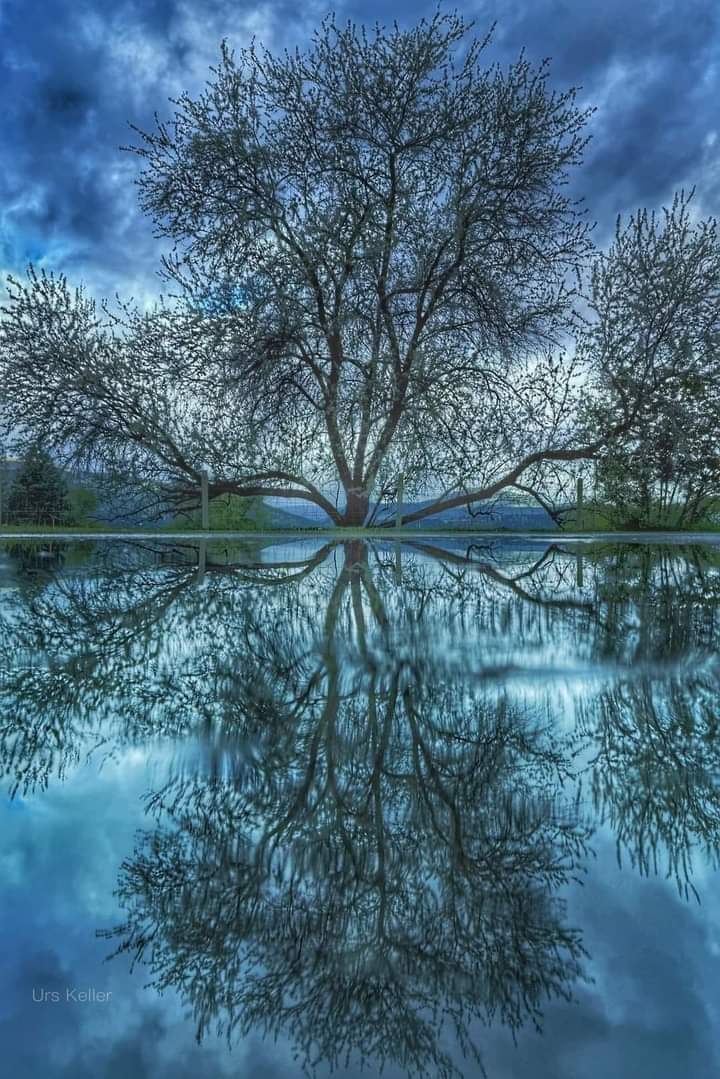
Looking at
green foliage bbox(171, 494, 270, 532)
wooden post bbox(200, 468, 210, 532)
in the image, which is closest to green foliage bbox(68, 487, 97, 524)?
green foliage bbox(171, 494, 270, 532)

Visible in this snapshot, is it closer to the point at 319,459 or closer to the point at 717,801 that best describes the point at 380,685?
the point at 717,801

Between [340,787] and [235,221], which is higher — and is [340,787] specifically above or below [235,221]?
below

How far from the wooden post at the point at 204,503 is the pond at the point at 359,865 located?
8902 millimetres

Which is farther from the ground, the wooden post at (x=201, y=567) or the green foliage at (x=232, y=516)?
the green foliage at (x=232, y=516)

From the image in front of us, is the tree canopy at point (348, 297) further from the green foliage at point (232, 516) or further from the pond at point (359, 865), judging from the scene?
the pond at point (359, 865)

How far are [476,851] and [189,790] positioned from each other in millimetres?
440

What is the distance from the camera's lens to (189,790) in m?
1.06

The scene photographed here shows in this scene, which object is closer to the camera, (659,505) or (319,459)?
(319,459)

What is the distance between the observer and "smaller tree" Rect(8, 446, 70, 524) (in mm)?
10242

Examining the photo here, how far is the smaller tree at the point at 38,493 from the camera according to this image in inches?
403

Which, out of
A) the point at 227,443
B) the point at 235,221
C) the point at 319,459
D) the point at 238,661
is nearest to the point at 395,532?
the point at 319,459

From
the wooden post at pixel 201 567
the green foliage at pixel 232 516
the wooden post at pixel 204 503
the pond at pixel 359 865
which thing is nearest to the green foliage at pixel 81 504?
the green foliage at pixel 232 516

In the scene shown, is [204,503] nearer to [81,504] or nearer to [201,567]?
[81,504]

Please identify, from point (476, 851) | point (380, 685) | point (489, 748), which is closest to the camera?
point (476, 851)
